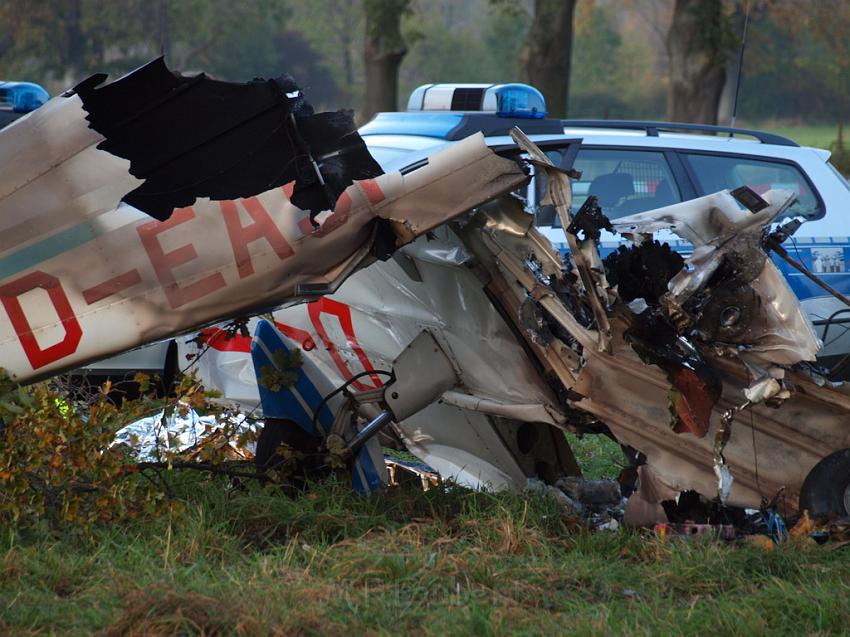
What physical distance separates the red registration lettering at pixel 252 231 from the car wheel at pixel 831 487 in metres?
2.07

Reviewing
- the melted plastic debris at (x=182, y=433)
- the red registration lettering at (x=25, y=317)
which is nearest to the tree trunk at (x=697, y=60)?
the melted plastic debris at (x=182, y=433)

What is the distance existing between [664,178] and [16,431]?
14.4 ft

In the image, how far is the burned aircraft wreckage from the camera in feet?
13.6

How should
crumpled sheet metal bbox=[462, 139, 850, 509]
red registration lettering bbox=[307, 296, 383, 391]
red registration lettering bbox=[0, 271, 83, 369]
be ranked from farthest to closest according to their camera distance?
red registration lettering bbox=[307, 296, 383, 391] < crumpled sheet metal bbox=[462, 139, 850, 509] < red registration lettering bbox=[0, 271, 83, 369]

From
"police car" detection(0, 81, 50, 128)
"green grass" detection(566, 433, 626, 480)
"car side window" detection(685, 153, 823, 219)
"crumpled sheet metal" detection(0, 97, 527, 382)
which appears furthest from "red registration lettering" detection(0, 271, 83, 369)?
"car side window" detection(685, 153, 823, 219)

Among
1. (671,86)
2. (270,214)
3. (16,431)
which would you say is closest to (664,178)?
(270,214)

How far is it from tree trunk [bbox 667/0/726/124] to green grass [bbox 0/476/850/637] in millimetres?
14566

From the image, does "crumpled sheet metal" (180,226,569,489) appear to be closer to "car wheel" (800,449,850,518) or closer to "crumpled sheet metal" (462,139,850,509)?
"crumpled sheet metal" (462,139,850,509)

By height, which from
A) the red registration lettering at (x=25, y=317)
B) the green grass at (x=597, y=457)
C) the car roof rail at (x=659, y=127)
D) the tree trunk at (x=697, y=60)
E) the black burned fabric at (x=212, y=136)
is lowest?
the tree trunk at (x=697, y=60)

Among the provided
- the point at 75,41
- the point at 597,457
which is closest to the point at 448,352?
the point at 597,457

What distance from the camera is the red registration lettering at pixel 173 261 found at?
4172mm

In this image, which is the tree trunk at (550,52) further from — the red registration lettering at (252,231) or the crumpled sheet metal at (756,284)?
the red registration lettering at (252,231)

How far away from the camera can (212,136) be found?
13.8ft

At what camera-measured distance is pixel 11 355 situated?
416 centimetres
